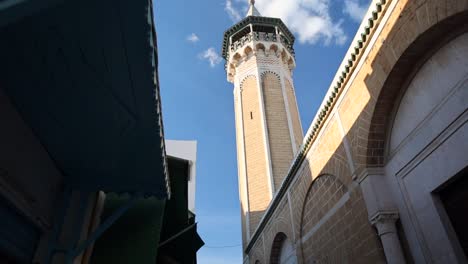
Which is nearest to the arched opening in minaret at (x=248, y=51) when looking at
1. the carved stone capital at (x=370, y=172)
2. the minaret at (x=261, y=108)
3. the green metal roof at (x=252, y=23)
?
the minaret at (x=261, y=108)

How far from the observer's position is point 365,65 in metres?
4.72

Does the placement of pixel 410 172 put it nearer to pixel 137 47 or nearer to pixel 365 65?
pixel 365 65

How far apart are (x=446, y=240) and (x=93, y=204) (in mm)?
3912

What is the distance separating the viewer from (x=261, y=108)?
16.5m

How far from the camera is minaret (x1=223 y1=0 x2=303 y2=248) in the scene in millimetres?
14586

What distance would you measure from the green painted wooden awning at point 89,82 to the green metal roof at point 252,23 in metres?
18.5

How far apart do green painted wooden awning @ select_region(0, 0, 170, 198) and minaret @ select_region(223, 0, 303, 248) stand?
1155 centimetres

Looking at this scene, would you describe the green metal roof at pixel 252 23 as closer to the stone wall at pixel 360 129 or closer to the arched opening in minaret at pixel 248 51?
the arched opening in minaret at pixel 248 51

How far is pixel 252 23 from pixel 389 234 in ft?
58.9

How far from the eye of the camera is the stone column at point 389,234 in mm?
3928

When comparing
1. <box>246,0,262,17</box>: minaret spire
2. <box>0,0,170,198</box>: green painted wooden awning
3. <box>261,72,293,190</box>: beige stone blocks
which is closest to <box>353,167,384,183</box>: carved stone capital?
<box>0,0,170,198</box>: green painted wooden awning

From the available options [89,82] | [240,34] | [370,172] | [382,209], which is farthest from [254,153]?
[89,82]

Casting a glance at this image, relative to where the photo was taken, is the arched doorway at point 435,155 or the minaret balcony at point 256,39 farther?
the minaret balcony at point 256,39

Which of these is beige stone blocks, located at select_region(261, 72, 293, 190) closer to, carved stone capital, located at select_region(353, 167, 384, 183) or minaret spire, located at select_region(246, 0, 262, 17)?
minaret spire, located at select_region(246, 0, 262, 17)
